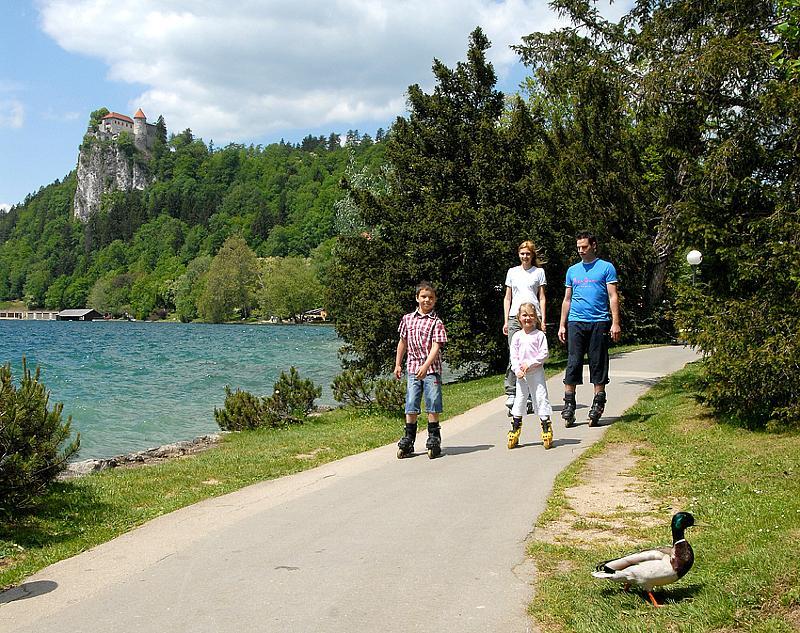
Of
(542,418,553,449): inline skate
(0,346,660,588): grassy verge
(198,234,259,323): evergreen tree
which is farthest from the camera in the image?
(198,234,259,323): evergreen tree

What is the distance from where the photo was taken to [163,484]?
923 centimetres

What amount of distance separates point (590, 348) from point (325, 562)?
18.7ft

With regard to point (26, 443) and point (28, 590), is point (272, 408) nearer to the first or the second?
point (26, 443)

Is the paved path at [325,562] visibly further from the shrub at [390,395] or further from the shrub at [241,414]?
the shrub at [241,414]

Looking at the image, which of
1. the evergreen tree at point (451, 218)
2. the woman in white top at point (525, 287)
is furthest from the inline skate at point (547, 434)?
the evergreen tree at point (451, 218)

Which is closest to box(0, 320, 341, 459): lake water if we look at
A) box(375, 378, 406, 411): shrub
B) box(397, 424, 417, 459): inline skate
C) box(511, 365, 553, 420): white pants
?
box(375, 378, 406, 411): shrub

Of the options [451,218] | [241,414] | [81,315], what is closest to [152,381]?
[451,218]

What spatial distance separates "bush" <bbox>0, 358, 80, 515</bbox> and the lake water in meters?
10.0

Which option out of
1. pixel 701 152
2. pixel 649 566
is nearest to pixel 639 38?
pixel 701 152

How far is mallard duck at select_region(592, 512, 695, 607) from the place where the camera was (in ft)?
13.8

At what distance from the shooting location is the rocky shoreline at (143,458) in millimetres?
12273

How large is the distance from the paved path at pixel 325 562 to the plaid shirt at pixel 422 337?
3.97ft

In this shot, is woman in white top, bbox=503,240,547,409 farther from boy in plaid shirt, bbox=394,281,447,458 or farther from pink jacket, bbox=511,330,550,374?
boy in plaid shirt, bbox=394,281,447,458

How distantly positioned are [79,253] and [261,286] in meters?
95.1
